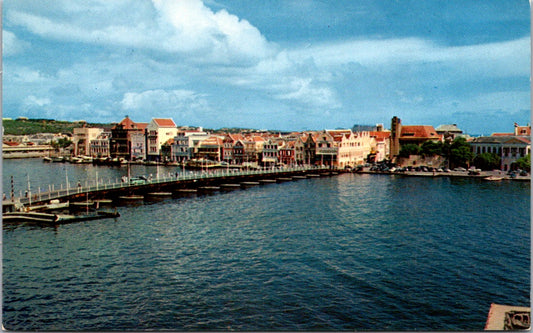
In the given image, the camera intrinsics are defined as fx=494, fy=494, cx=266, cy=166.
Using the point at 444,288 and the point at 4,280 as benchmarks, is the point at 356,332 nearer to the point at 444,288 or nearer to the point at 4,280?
the point at 444,288

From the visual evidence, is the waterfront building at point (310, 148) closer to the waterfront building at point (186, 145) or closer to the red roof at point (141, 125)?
the waterfront building at point (186, 145)

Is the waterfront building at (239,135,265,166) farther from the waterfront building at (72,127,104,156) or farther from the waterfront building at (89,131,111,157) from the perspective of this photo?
the waterfront building at (72,127,104,156)

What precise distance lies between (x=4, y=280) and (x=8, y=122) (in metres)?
128

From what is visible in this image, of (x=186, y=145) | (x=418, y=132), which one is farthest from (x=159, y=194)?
(x=418, y=132)

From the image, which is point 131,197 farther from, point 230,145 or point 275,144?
point 230,145

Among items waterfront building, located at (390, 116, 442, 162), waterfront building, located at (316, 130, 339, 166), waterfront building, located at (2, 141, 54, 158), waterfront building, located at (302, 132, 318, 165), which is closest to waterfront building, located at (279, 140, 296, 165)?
waterfront building, located at (302, 132, 318, 165)

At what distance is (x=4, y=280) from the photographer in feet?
55.2

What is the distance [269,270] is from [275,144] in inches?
2229

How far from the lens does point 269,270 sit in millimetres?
17969

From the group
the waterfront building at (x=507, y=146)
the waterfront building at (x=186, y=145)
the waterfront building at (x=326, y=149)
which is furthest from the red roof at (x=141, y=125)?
the waterfront building at (x=507, y=146)

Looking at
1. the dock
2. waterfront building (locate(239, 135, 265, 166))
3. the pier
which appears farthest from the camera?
waterfront building (locate(239, 135, 265, 166))

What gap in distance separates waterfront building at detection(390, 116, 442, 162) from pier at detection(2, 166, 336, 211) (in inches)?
766

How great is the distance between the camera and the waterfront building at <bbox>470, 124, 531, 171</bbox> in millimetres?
57438

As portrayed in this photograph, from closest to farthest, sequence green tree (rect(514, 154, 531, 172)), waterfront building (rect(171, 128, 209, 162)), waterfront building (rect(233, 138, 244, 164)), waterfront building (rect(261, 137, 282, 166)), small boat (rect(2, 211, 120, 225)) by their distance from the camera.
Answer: small boat (rect(2, 211, 120, 225))
green tree (rect(514, 154, 531, 172))
waterfront building (rect(261, 137, 282, 166))
waterfront building (rect(233, 138, 244, 164))
waterfront building (rect(171, 128, 209, 162))
